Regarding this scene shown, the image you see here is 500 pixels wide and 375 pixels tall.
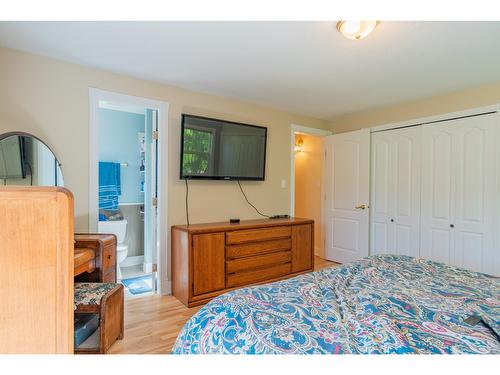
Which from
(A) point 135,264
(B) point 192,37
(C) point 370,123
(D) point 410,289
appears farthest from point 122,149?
(D) point 410,289

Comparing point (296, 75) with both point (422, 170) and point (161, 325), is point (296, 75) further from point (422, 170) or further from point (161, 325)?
point (161, 325)

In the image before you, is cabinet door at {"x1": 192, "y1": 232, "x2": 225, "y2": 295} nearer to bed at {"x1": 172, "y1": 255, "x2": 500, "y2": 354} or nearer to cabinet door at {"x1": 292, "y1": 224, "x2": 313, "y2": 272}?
cabinet door at {"x1": 292, "y1": 224, "x2": 313, "y2": 272}

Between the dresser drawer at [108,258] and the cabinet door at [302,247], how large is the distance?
2052 millimetres

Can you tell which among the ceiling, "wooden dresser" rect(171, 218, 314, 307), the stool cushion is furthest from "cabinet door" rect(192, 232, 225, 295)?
the ceiling

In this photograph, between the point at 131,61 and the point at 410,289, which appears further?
the point at 131,61

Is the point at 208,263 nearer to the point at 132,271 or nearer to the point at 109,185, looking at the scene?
the point at 132,271

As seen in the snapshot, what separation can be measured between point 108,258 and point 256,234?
4.90 feet

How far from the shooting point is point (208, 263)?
2723 millimetres

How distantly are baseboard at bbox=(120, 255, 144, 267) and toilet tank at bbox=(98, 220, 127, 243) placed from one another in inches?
16.4

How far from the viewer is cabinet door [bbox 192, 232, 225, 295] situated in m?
2.66

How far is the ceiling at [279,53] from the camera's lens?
1888 millimetres

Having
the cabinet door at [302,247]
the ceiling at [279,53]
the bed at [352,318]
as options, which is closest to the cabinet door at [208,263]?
the cabinet door at [302,247]

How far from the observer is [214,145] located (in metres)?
3.14
